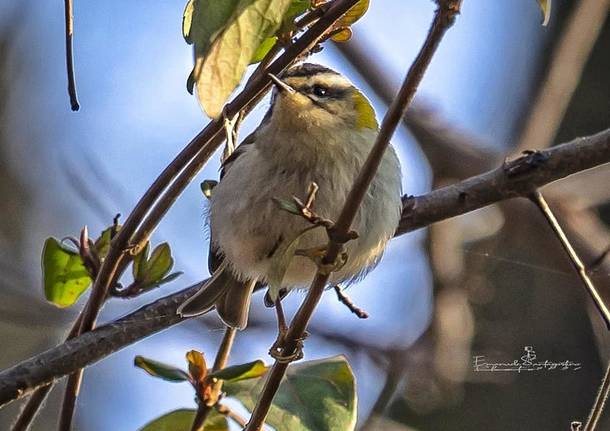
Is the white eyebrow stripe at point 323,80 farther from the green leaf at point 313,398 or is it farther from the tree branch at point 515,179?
the green leaf at point 313,398

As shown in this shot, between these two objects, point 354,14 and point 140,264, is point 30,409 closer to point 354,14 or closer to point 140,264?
point 140,264

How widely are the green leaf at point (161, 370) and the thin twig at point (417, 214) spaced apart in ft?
0.48

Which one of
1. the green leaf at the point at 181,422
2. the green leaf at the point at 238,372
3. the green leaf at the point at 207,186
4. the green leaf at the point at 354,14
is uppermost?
the green leaf at the point at 354,14

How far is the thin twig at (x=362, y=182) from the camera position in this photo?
1.09 m

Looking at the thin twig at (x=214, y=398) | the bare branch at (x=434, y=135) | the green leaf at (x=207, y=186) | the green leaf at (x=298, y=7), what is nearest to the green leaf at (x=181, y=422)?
the thin twig at (x=214, y=398)

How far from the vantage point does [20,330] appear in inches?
191

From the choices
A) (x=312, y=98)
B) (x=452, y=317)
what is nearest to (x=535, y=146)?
(x=452, y=317)

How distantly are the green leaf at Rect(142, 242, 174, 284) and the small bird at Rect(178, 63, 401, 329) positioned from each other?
0.50 ft

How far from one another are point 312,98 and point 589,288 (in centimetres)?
85

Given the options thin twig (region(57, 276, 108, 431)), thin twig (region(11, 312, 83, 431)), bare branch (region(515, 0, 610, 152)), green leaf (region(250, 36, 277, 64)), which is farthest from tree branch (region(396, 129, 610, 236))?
bare branch (region(515, 0, 610, 152))

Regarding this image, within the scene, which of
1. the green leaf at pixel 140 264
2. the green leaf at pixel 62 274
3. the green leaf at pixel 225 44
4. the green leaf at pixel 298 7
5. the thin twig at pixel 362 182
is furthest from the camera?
the green leaf at pixel 62 274

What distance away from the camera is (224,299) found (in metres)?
2.42

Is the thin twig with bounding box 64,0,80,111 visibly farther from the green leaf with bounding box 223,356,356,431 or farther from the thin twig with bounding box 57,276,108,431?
the green leaf with bounding box 223,356,356,431
